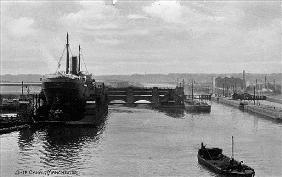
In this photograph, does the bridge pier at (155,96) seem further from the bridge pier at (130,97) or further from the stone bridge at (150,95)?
the bridge pier at (130,97)

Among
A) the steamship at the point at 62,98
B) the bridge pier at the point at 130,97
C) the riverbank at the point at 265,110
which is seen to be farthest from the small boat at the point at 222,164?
the bridge pier at the point at 130,97

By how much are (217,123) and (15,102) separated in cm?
6331

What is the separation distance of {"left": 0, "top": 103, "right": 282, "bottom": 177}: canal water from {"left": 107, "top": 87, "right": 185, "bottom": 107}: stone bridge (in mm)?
51551

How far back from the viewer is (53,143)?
8088cm

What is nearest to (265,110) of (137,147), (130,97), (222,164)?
(130,97)

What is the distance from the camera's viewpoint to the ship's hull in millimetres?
110500

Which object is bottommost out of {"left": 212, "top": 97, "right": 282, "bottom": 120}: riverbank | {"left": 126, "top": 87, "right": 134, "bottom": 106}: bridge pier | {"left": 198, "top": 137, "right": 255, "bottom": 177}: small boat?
{"left": 198, "top": 137, "right": 255, "bottom": 177}: small boat

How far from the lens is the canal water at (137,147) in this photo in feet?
197

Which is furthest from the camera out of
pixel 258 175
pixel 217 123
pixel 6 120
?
pixel 217 123

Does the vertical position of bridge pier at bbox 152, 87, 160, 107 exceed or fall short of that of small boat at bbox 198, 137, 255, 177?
it exceeds it

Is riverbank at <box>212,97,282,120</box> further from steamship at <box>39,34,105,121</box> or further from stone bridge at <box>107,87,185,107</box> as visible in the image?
steamship at <box>39,34,105,121</box>

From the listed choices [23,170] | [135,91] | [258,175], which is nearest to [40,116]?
[23,170]

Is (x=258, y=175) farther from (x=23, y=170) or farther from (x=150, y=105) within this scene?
(x=150, y=105)

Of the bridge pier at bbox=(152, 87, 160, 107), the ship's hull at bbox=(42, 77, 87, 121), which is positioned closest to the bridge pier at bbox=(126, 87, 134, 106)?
the bridge pier at bbox=(152, 87, 160, 107)
